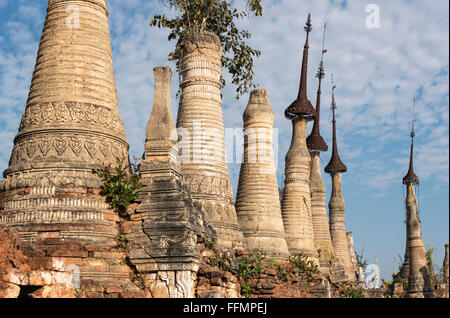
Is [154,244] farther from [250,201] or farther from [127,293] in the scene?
[250,201]

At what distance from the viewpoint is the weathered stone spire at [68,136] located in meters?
11.1

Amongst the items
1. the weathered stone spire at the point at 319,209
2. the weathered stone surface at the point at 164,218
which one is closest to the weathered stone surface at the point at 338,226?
the weathered stone spire at the point at 319,209

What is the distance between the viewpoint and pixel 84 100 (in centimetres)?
1234

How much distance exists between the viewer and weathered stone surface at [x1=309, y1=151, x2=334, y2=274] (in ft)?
81.6

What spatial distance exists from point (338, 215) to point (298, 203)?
11.3 meters

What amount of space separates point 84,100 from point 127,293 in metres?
4.32

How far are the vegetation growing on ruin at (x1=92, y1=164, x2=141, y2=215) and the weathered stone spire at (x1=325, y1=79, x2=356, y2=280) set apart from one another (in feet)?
66.1

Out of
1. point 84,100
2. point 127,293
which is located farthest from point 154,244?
point 84,100

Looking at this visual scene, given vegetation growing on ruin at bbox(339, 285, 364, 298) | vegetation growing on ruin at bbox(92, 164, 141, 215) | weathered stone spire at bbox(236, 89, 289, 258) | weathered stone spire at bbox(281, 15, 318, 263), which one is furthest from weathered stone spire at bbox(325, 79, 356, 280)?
vegetation growing on ruin at bbox(92, 164, 141, 215)

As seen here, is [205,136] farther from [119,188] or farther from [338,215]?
[338,215]

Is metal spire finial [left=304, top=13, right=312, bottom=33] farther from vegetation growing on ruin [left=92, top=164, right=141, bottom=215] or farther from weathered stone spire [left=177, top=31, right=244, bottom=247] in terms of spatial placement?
vegetation growing on ruin [left=92, top=164, right=141, bottom=215]

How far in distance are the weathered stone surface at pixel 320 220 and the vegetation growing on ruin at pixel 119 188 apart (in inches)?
551

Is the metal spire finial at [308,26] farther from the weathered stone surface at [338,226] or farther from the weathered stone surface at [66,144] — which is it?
the weathered stone surface at [66,144]

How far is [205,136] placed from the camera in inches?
650
